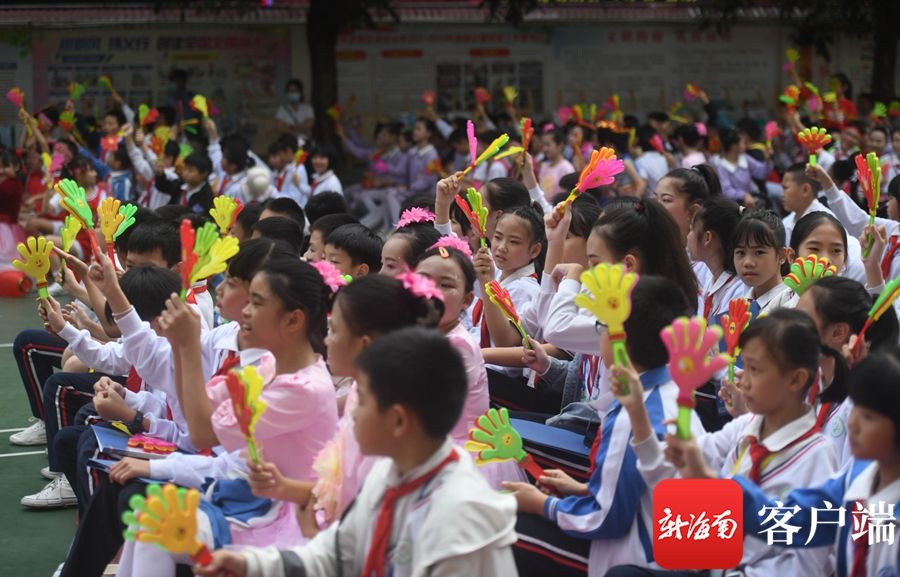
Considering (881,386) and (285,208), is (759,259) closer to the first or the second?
(881,386)

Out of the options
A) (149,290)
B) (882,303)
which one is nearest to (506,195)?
(149,290)

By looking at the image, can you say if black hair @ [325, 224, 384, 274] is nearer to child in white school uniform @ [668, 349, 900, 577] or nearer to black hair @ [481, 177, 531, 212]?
black hair @ [481, 177, 531, 212]

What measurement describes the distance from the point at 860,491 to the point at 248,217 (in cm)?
335

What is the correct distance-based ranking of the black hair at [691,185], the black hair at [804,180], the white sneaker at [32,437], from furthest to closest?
the black hair at [804,180]
the white sneaker at [32,437]
the black hair at [691,185]

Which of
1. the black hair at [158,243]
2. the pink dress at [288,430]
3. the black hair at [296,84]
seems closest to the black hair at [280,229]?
the black hair at [158,243]

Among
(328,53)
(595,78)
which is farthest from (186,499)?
(595,78)

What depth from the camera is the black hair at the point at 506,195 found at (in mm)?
4758

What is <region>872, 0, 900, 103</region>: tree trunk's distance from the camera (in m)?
11.5

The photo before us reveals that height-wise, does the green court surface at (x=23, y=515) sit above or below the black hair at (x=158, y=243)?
below

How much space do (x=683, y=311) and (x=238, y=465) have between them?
1032 mm

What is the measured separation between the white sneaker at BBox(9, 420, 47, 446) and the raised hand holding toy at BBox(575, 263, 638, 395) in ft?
10.7

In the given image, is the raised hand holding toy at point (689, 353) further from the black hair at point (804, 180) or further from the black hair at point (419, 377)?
the black hair at point (804, 180)

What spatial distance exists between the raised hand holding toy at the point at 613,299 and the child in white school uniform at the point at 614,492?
207 mm

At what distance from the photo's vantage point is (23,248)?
3.38 metres
